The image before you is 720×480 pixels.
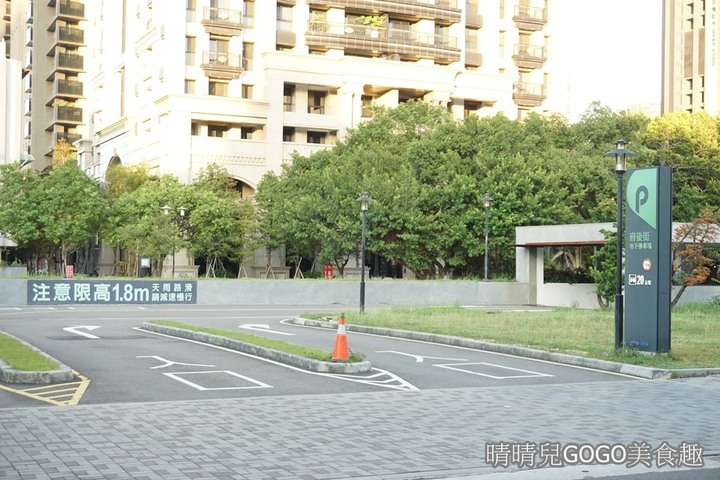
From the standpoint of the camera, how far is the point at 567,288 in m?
44.3

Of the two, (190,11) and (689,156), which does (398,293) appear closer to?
(689,156)

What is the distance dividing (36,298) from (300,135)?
2938 cm

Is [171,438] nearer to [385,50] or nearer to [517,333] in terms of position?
[517,333]

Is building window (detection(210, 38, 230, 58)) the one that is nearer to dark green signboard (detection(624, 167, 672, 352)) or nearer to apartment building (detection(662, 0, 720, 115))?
dark green signboard (detection(624, 167, 672, 352))

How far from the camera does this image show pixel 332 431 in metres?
10.6

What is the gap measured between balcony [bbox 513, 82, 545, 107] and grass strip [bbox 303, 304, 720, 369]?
4118 centimetres

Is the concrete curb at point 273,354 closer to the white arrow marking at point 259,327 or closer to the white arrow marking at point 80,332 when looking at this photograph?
the white arrow marking at point 80,332

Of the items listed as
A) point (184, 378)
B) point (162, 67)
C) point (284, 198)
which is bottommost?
point (184, 378)

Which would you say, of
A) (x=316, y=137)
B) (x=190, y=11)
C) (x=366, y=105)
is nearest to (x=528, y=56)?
(x=366, y=105)

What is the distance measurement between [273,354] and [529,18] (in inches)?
2491

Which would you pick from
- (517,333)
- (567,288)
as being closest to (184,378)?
(517,333)

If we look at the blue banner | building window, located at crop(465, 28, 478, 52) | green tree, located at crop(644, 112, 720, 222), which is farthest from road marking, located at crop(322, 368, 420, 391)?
building window, located at crop(465, 28, 478, 52)

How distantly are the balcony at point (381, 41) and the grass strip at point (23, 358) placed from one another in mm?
50143

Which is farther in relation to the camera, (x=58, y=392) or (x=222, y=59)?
(x=222, y=59)
